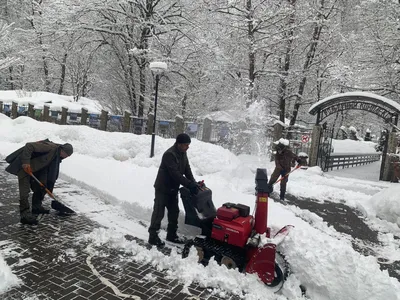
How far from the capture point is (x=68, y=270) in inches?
159

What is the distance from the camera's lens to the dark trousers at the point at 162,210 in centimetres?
500

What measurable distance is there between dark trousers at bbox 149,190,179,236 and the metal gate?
34.9 feet

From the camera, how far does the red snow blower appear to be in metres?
3.94

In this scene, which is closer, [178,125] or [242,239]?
[242,239]

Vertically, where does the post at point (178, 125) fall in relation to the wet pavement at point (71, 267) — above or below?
above

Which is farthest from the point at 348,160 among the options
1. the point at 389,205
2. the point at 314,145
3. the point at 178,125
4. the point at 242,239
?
the point at 242,239

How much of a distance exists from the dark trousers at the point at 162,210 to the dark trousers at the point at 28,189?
216 cm

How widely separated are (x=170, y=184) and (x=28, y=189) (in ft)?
7.95

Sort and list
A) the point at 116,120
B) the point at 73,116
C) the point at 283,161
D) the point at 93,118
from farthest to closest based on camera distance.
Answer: the point at 73,116 < the point at 93,118 < the point at 116,120 < the point at 283,161

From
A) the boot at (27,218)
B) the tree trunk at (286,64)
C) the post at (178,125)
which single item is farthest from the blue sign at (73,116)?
the boot at (27,218)

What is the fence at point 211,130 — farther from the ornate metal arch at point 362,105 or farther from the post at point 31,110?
the post at point 31,110

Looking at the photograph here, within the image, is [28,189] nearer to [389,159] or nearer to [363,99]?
[363,99]

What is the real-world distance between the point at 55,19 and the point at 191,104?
8.36m

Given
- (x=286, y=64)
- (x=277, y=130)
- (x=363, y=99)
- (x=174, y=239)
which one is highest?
(x=286, y=64)
